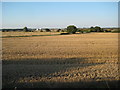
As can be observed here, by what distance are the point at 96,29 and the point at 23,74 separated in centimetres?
10275

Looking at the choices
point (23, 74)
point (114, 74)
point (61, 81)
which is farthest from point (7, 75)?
point (114, 74)

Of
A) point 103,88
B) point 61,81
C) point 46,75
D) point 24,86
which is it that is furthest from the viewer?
point 46,75

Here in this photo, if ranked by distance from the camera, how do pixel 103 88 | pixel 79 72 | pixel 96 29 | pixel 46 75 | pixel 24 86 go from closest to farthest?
pixel 103 88
pixel 24 86
pixel 46 75
pixel 79 72
pixel 96 29

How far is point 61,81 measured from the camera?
6.15 m

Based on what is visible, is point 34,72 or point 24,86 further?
point 34,72

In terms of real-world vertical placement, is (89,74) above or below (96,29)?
below

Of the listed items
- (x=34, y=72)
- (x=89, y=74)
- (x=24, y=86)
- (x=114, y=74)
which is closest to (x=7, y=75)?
(x=34, y=72)

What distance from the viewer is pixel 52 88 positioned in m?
5.45

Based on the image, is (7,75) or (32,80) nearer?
(32,80)

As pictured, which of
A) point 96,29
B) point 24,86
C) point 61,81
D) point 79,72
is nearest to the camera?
point 24,86

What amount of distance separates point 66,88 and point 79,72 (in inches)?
86.6

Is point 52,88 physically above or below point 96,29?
below

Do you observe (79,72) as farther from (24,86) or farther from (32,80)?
(24,86)

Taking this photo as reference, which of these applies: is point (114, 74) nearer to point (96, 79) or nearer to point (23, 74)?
point (96, 79)
